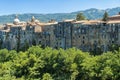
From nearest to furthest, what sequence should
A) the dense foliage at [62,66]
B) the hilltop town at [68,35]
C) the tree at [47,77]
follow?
the dense foliage at [62,66]
the tree at [47,77]
the hilltop town at [68,35]

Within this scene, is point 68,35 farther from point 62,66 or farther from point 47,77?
point 47,77

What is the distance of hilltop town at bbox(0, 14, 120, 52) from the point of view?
313ft

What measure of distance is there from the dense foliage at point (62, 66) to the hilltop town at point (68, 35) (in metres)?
8.81

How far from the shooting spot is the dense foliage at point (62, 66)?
7688 cm

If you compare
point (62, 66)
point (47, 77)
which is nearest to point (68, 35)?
point (62, 66)

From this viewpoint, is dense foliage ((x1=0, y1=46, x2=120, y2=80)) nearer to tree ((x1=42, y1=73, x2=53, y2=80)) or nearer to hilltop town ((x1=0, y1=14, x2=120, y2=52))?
tree ((x1=42, y1=73, x2=53, y2=80))

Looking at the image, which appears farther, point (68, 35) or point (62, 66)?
point (68, 35)

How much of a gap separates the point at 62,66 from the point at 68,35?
20.9m

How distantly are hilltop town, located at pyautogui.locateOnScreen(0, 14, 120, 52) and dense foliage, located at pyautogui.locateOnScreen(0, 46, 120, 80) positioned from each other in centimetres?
881

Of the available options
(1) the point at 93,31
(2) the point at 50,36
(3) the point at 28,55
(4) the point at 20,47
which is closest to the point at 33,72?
(3) the point at 28,55

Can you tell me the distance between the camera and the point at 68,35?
106m

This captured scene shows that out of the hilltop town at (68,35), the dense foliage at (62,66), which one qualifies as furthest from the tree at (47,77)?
the hilltop town at (68,35)

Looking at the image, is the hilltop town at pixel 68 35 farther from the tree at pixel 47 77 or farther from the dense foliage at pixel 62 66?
the tree at pixel 47 77

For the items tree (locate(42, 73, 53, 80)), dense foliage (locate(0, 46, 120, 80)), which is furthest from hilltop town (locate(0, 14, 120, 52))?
tree (locate(42, 73, 53, 80))
